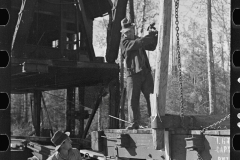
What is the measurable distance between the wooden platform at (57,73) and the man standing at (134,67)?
2911 mm

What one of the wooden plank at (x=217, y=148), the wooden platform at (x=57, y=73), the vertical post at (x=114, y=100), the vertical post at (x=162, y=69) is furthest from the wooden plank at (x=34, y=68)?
the wooden plank at (x=217, y=148)

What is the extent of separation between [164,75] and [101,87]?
21.4 feet

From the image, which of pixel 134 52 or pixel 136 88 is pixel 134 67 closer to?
pixel 134 52

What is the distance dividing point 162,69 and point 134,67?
1971 mm

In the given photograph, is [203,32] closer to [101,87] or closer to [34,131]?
[101,87]

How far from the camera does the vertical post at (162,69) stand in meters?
5.62

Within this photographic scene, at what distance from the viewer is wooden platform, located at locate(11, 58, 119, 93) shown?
9.70 metres

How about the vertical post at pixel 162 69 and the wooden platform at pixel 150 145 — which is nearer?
A: the wooden platform at pixel 150 145

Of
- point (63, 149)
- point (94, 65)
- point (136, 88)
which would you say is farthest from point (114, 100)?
point (63, 149)

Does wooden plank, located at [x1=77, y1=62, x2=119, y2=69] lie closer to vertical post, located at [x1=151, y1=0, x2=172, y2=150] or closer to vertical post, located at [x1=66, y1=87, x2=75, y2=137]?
vertical post, located at [x1=66, y1=87, x2=75, y2=137]

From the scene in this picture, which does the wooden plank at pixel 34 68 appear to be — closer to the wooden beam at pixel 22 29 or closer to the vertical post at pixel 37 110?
the wooden beam at pixel 22 29

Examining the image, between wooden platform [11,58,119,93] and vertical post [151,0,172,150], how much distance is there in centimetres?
458

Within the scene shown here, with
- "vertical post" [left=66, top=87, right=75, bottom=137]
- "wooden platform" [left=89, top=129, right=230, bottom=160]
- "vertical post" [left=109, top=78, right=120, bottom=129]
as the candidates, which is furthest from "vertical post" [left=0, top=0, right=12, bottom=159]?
"vertical post" [left=66, top=87, right=75, bottom=137]

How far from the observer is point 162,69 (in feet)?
18.6
